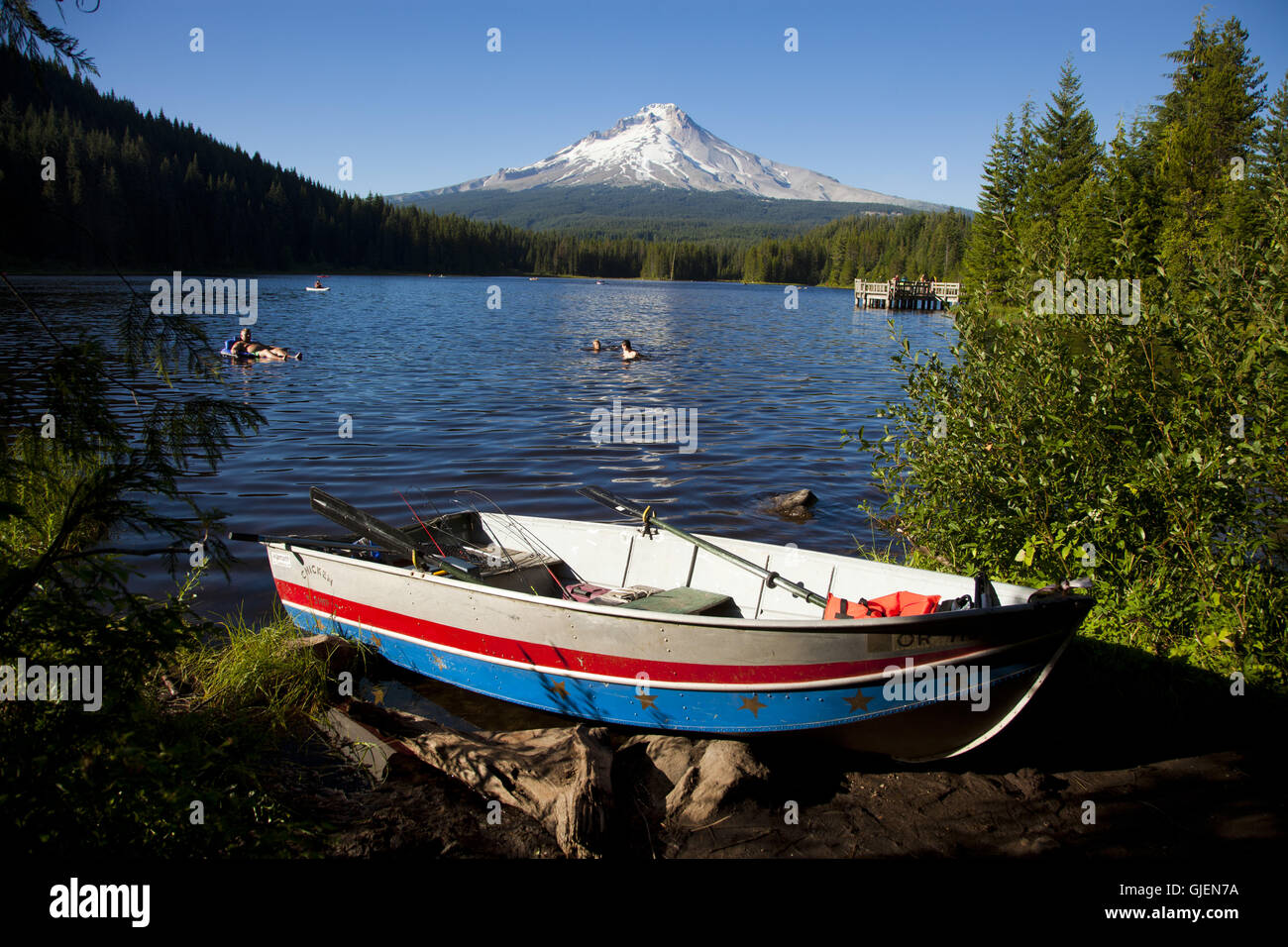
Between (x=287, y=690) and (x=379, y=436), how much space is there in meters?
12.8

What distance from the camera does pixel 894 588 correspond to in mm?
7023

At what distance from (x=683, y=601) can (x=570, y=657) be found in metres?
1.14

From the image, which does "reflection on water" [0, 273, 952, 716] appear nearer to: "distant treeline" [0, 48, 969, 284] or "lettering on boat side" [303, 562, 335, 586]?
"lettering on boat side" [303, 562, 335, 586]

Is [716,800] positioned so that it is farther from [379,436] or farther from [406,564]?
[379,436]

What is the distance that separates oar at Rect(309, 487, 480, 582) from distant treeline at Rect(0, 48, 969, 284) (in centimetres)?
4717

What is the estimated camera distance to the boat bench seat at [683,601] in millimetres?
6771

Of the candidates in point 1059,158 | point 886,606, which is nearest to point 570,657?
point 886,606

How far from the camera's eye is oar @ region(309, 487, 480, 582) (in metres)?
7.67

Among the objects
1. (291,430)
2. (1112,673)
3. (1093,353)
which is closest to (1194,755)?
(1112,673)

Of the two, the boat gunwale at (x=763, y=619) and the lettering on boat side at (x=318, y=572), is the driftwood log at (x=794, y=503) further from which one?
the lettering on boat side at (x=318, y=572)
